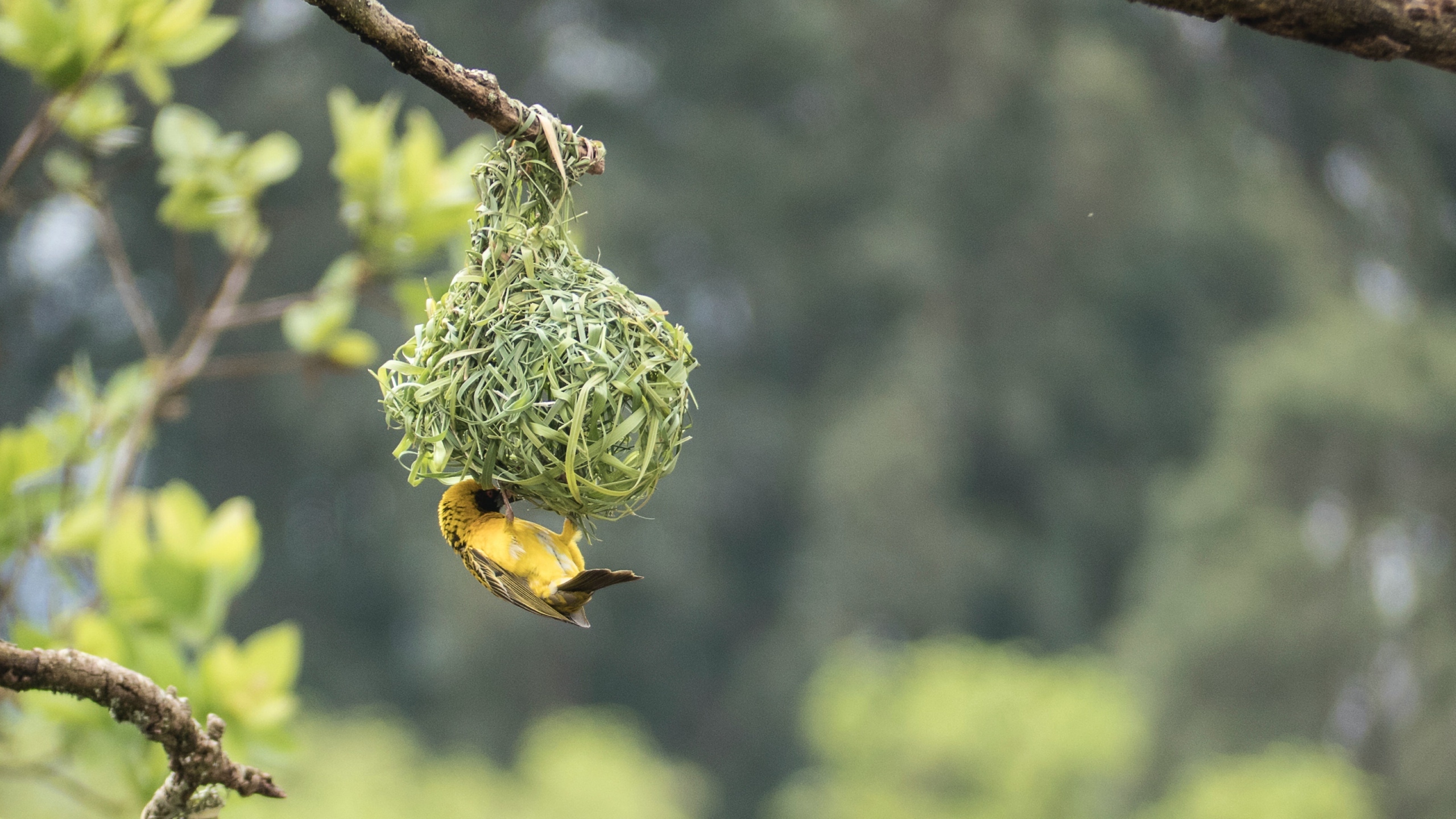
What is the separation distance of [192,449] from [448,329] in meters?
12.0

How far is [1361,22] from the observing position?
133 cm

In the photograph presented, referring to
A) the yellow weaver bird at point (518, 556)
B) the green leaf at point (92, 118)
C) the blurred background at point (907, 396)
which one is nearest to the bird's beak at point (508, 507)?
the yellow weaver bird at point (518, 556)

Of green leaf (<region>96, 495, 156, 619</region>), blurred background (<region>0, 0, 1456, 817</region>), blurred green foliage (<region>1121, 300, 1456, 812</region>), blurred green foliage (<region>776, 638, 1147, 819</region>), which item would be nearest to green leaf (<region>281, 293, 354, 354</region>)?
green leaf (<region>96, 495, 156, 619</region>)

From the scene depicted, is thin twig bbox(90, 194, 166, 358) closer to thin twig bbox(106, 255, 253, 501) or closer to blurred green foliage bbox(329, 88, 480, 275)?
thin twig bbox(106, 255, 253, 501)

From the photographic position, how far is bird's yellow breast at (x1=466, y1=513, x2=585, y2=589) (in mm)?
1356

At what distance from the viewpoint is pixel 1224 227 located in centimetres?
1141

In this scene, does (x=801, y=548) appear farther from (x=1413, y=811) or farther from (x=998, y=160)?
(x=1413, y=811)

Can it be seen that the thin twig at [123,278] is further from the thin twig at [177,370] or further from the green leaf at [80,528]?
the green leaf at [80,528]

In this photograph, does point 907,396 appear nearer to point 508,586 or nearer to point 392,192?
point 392,192

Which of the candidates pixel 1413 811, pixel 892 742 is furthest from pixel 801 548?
pixel 1413 811

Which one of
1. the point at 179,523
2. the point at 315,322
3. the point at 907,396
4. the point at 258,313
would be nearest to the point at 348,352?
the point at 315,322

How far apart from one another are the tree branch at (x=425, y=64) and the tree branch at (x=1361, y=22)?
2.27ft

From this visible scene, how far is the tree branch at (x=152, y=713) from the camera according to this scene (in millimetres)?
1099

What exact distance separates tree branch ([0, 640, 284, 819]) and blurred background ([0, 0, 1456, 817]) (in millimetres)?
7982
